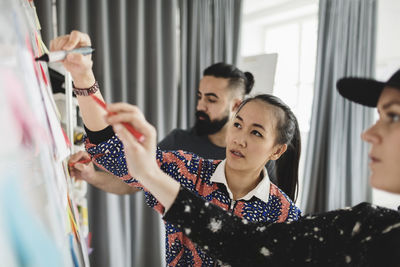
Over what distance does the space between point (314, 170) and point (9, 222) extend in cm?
259

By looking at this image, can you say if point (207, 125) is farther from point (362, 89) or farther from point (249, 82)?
point (362, 89)

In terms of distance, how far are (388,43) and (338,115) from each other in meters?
0.78

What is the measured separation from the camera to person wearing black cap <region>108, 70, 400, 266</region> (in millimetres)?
482

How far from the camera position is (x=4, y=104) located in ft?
1.21

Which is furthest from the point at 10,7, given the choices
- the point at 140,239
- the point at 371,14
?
the point at 371,14

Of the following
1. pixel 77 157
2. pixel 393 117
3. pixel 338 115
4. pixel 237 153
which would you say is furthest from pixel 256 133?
pixel 338 115

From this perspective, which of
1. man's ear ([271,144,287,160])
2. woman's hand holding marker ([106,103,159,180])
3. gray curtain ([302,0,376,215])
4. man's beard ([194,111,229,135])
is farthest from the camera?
gray curtain ([302,0,376,215])

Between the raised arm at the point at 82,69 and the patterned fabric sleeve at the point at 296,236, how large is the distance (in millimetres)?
277

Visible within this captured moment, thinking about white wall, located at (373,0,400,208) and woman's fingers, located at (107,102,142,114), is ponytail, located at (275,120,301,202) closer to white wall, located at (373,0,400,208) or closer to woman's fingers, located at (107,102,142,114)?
woman's fingers, located at (107,102,142,114)

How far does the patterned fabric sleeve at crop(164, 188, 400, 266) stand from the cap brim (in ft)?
0.68

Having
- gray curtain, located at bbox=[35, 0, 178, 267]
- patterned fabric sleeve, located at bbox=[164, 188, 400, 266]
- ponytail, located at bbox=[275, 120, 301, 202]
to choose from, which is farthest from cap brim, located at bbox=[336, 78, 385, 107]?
gray curtain, located at bbox=[35, 0, 178, 267]

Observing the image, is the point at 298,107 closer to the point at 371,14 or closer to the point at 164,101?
the point at 371,14

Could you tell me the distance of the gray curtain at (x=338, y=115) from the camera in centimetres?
248

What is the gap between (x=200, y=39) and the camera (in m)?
2.08
